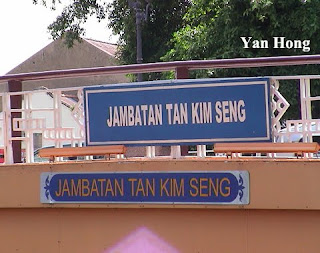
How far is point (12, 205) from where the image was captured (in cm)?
485

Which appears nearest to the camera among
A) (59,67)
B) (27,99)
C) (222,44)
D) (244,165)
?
Answer: (244,165)

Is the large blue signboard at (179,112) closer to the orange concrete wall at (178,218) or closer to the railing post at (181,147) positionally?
the railing post at (181,147)

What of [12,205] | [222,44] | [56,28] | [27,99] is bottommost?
[12,205]

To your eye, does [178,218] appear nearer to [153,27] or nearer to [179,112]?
[179,112]

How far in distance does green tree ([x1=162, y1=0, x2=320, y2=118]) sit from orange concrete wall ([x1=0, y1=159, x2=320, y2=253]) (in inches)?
335

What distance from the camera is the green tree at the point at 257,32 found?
12.6 m

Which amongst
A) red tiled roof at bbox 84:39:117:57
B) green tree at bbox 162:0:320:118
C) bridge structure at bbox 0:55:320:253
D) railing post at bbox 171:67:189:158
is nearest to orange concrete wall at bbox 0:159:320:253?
bridge structure at bbox 0:55:320:253

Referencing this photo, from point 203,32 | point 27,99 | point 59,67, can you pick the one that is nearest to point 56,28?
point 203,32

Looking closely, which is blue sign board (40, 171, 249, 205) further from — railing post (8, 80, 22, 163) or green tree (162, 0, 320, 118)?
green tree (162, 0, 320, 118)

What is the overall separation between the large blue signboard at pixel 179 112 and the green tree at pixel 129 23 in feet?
46.4

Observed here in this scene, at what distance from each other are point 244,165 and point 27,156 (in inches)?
74.6

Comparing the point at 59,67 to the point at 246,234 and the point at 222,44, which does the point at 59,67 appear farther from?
the point at 246,234

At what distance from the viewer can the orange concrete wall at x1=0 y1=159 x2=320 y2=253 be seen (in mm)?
4230

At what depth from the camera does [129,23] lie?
19.3m
